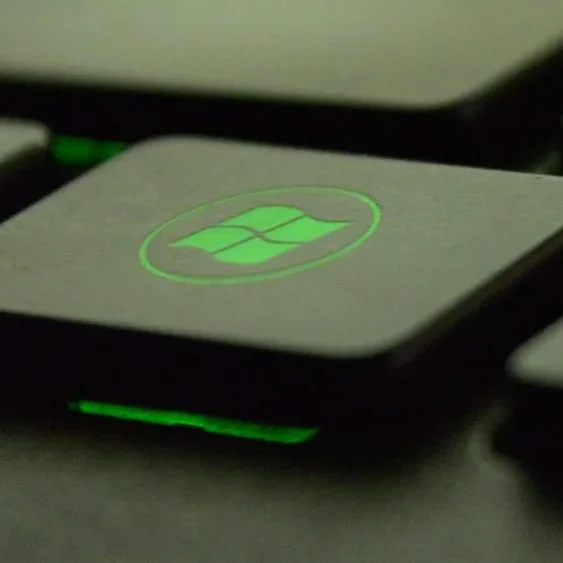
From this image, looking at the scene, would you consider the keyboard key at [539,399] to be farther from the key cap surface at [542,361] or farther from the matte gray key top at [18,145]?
the matte gray key top at [18,145]

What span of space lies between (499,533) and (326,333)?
83 mm

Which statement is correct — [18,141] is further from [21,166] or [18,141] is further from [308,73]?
[308,73]

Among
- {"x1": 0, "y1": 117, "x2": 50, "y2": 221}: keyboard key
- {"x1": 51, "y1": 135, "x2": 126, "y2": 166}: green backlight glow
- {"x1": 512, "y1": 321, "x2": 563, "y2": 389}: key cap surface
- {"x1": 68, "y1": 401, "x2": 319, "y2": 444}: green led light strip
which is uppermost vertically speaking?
{"x1": 512, "y1": 321, "x2": 563, "y2": 389}: key cap surface

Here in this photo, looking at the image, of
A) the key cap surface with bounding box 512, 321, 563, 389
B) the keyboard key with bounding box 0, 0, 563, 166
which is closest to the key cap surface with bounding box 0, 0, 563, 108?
the keyboard key with bounding box 0, 0, 563, 166

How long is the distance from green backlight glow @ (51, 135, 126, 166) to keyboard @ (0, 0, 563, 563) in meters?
0.06

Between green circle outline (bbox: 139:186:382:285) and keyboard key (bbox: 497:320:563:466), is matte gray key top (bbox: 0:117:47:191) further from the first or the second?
keyboard key (bbox: 497:320:563:466)

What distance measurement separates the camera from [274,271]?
0.51 metres

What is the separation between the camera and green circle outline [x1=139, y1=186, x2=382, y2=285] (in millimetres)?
501

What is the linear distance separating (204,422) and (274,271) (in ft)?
0.19

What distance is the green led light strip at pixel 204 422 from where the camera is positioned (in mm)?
474

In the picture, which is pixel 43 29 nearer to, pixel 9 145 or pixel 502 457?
pixel 9 145

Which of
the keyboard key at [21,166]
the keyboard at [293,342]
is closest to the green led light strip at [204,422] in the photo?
the keyboard at [293,342]

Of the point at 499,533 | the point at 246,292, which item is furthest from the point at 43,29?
the point at 499,533

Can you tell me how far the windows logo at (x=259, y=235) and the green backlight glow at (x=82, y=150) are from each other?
0.18m
